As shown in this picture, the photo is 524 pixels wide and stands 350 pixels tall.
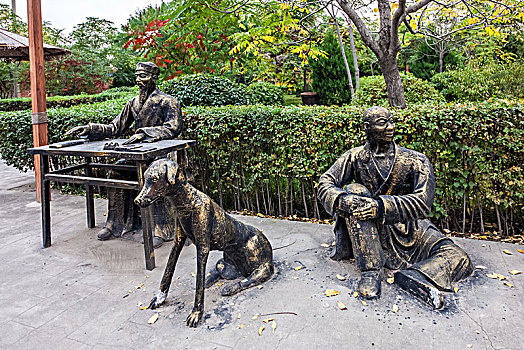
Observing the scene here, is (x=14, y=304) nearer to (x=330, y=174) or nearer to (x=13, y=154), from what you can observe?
(x=330, y=174)

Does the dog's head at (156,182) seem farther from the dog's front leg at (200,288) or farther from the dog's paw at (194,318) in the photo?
the dog's paw at (194,318)

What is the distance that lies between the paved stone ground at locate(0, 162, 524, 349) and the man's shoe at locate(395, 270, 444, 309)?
68mm

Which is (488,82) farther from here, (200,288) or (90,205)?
(200,288)

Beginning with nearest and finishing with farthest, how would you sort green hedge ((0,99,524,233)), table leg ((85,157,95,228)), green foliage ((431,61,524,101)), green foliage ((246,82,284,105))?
green hedge ((0,99,524,233)), table leg ((85,157,95,228)), green foliage ((246,82,284,105)), green foliage ((431,61,524,101))

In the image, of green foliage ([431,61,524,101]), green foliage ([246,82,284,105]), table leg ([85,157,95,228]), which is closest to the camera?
table leg ([85,157,95,228])

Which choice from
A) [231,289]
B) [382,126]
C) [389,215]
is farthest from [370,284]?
[382,126]

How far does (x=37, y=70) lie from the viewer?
21.7ft

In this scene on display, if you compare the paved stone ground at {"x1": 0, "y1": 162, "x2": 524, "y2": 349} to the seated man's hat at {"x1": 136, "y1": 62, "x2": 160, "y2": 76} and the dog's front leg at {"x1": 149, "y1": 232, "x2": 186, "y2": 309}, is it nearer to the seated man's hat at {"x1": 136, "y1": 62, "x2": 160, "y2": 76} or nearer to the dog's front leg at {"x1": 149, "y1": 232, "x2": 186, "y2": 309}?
the dog's front leg at {"x1": 149, "y1": 232, "x2": 186, "y2": 309}

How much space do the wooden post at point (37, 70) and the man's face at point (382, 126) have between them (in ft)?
18.4

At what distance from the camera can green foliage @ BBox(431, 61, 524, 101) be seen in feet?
34.4

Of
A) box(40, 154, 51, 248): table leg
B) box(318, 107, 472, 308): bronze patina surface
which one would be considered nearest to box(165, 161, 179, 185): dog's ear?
box(318, 107, 472, 308): bronze patina surface

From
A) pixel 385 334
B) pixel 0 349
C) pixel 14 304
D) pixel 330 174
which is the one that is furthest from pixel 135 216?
pixel 385 334

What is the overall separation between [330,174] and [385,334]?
145cm

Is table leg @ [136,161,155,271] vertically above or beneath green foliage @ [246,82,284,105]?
beneath
